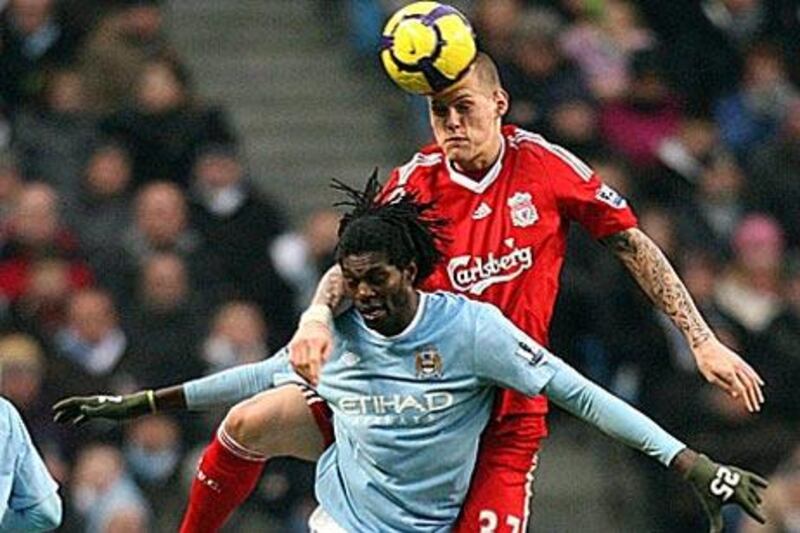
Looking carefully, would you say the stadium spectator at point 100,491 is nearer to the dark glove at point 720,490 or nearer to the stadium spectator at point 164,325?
the stadium spectator at point 164,325

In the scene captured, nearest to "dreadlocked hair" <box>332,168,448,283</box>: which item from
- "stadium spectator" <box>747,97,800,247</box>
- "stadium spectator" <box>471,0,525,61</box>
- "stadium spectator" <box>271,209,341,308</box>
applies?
"stadium spectator" <box>271,209,341,308</box>

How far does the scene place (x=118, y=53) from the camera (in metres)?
14.9

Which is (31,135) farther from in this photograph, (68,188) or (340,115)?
(340,115)

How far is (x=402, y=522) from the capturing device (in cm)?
881

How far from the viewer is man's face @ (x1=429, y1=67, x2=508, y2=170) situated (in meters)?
9.05

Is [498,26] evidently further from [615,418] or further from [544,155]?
[615,418]

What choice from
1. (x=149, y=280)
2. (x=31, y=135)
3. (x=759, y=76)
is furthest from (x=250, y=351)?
(x=759, y=76)

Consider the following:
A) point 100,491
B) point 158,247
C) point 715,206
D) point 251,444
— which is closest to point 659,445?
point 251,444

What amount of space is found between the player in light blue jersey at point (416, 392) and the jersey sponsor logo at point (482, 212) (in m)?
0.41

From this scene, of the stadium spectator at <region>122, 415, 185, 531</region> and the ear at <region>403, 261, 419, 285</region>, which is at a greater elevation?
the ear at <region>403, 261, 419, 285</region>

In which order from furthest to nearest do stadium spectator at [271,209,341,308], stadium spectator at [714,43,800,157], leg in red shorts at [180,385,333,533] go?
stadium spectator at [714,43,800,157] → stadium spectator at [271,209,341,308] → leg in red shorts at [180,385,333,533]

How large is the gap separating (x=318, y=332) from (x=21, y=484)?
107 cm

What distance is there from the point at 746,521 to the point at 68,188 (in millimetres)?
3874

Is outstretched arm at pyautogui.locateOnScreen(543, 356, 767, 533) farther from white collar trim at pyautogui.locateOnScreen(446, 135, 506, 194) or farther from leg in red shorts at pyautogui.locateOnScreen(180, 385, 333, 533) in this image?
leg in red shorts at pyautogui.locateOnScreen(180, 385, 333, 533)
